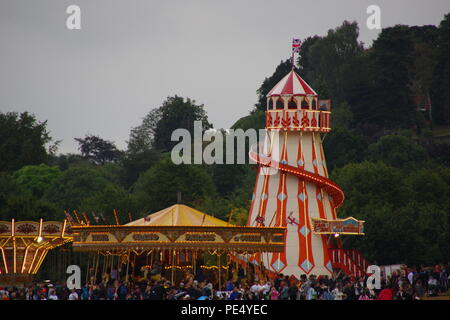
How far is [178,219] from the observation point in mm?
64562

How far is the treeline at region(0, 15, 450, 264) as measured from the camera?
87375 millimetres

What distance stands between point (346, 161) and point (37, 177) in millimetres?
31959

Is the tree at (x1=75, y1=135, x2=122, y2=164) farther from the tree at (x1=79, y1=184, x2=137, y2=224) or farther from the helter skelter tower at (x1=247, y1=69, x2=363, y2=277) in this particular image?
the helter skelter tower at (x1=247, y1=69, x2=363, y2=277)

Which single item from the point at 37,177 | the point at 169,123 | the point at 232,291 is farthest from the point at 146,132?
the point at 232,291

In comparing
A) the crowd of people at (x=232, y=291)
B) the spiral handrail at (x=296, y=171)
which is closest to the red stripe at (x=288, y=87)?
the spiral handrail at (x=296, y=171)

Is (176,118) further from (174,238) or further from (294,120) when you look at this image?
(174,238)

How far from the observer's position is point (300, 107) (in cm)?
7738

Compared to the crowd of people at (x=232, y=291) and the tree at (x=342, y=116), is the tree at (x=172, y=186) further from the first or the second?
the crowd of people at (x=232, y=291)

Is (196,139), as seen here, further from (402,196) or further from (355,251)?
(355,251)

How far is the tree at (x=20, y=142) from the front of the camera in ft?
447

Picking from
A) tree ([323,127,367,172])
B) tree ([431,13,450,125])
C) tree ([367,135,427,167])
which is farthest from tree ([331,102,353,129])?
tree ([323,127,367,172])

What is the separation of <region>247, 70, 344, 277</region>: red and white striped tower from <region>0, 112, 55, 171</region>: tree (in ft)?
205
